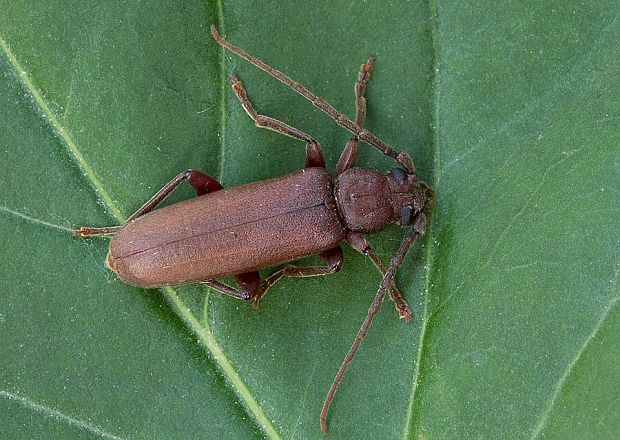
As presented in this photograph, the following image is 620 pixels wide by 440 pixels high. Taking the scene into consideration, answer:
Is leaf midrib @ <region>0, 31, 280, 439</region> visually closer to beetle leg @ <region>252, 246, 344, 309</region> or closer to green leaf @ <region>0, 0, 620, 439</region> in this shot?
green leaf @ <region>0, 0, 620, 439</region>

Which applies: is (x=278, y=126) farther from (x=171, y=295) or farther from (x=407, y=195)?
(x=171, y=295)

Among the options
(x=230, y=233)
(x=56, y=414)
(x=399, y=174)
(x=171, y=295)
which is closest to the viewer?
(x=56, y=414)

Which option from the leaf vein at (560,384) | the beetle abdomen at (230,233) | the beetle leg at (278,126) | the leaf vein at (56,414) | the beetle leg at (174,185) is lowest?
the leaf vein at (56,414)

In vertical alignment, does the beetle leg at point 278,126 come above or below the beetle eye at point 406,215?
above

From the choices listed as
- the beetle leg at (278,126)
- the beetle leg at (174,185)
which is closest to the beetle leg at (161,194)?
the beetle leg at (174,185)

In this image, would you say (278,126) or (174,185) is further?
(278,126)

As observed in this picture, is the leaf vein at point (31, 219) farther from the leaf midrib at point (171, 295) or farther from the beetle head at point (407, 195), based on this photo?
the beetle head at point (407, 195)

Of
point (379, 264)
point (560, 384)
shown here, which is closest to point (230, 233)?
point (379, 264)

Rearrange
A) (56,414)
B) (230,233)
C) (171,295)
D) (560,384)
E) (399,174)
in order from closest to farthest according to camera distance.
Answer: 1. (560,384)
2. (56,414)
3. (230,233)
4. (171,295)
5. (399,174)
